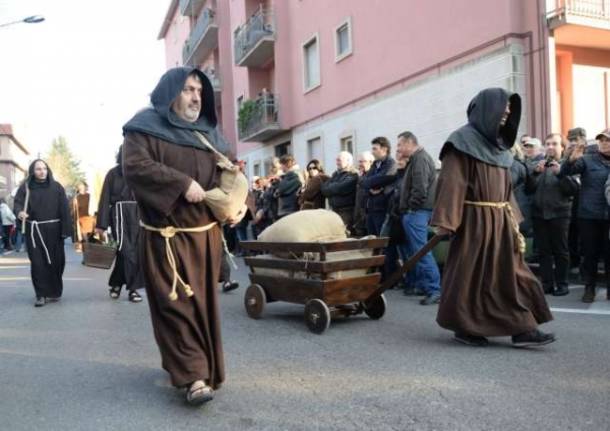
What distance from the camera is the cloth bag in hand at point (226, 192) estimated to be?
4030 millimetres

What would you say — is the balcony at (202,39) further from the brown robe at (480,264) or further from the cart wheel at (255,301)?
the brown robe at (480,264)

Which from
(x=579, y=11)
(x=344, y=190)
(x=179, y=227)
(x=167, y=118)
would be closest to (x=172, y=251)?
(x=179, y=227)

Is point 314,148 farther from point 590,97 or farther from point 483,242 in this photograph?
point 483,242

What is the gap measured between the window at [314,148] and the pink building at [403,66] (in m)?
0.04

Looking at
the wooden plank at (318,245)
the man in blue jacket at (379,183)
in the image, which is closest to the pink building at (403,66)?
the man in blue jacket at (379,183)

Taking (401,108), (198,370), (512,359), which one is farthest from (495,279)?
(401,108)

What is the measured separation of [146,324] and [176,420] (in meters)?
3.09

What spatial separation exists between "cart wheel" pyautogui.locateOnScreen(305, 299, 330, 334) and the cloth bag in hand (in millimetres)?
1881

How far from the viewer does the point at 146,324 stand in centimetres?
666

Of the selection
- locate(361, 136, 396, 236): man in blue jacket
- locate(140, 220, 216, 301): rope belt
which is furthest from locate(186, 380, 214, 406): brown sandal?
locate(361, 136, 396, 236): man in blue jacket

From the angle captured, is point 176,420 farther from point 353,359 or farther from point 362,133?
point 362,133

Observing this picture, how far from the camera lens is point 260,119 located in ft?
77.9

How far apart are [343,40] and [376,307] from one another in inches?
542

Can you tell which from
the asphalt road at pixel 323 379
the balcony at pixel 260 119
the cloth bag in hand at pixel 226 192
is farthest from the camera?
the balcony at pixel 260 119
